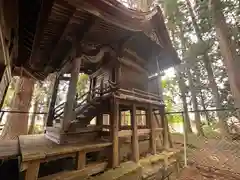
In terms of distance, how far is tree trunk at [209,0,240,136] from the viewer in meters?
6.52

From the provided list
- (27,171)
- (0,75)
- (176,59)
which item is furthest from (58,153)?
(176,59)

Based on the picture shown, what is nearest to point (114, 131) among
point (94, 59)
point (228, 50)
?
point (94, 59)

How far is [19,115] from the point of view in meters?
10.0

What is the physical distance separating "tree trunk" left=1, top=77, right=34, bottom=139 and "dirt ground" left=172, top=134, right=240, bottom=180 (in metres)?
9.90

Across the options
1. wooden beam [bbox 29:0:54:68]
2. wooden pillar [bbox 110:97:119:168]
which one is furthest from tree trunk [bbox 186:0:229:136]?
wooden beam [bbox 29:0:54:68]

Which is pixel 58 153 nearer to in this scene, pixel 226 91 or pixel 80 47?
pixel 80 47

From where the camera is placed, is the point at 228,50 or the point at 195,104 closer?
the point at 228,50

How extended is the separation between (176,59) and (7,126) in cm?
1124

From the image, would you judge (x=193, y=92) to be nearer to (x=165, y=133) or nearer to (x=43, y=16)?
(x=165, y=133)

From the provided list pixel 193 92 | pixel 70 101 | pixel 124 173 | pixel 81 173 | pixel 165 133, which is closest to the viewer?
pixel 81 173

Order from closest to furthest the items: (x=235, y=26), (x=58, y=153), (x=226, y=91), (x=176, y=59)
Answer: (x=58, y=153) < (x=176, y=59) < (x=235, y=26) < (x=226, y=91)

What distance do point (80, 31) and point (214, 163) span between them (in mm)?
7914

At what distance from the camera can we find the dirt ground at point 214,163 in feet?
18.1

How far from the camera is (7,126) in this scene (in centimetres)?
973
